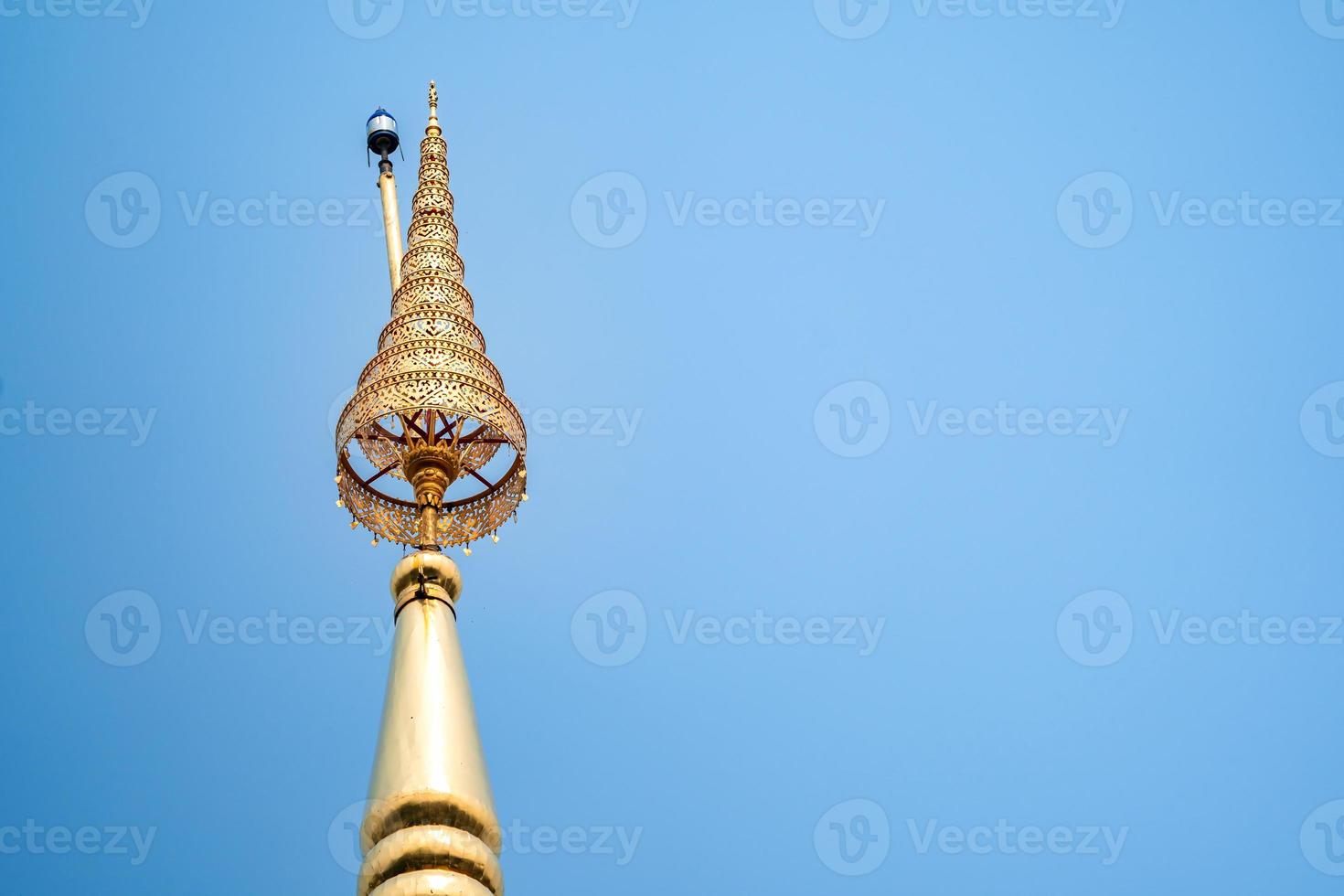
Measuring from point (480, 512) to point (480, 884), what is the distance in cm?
346

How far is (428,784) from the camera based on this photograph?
259 inches

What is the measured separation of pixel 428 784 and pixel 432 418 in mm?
3372

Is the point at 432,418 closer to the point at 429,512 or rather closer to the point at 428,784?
the point at 429,512

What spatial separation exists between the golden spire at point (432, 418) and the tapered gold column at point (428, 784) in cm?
113

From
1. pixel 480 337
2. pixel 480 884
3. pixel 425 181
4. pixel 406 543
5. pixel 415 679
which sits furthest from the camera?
pixel 425 181

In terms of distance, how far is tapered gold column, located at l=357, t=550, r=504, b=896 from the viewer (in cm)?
632

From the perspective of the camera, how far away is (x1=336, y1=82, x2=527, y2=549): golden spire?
9.17 m

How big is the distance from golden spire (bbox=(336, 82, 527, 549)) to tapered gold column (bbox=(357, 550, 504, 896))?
44.6 inches

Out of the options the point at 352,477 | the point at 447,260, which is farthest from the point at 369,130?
the point at 352,477

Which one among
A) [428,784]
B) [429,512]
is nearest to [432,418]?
[429,512]

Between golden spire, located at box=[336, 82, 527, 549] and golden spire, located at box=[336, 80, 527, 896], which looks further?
golden spire, located at box=[336, 82, 527, 549]

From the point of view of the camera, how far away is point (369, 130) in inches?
485

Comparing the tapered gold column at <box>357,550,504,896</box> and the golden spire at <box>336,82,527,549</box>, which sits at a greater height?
the golden spire at <box>336,82,527,549</box>

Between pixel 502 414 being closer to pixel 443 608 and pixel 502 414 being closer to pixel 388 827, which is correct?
pixel 443 608
